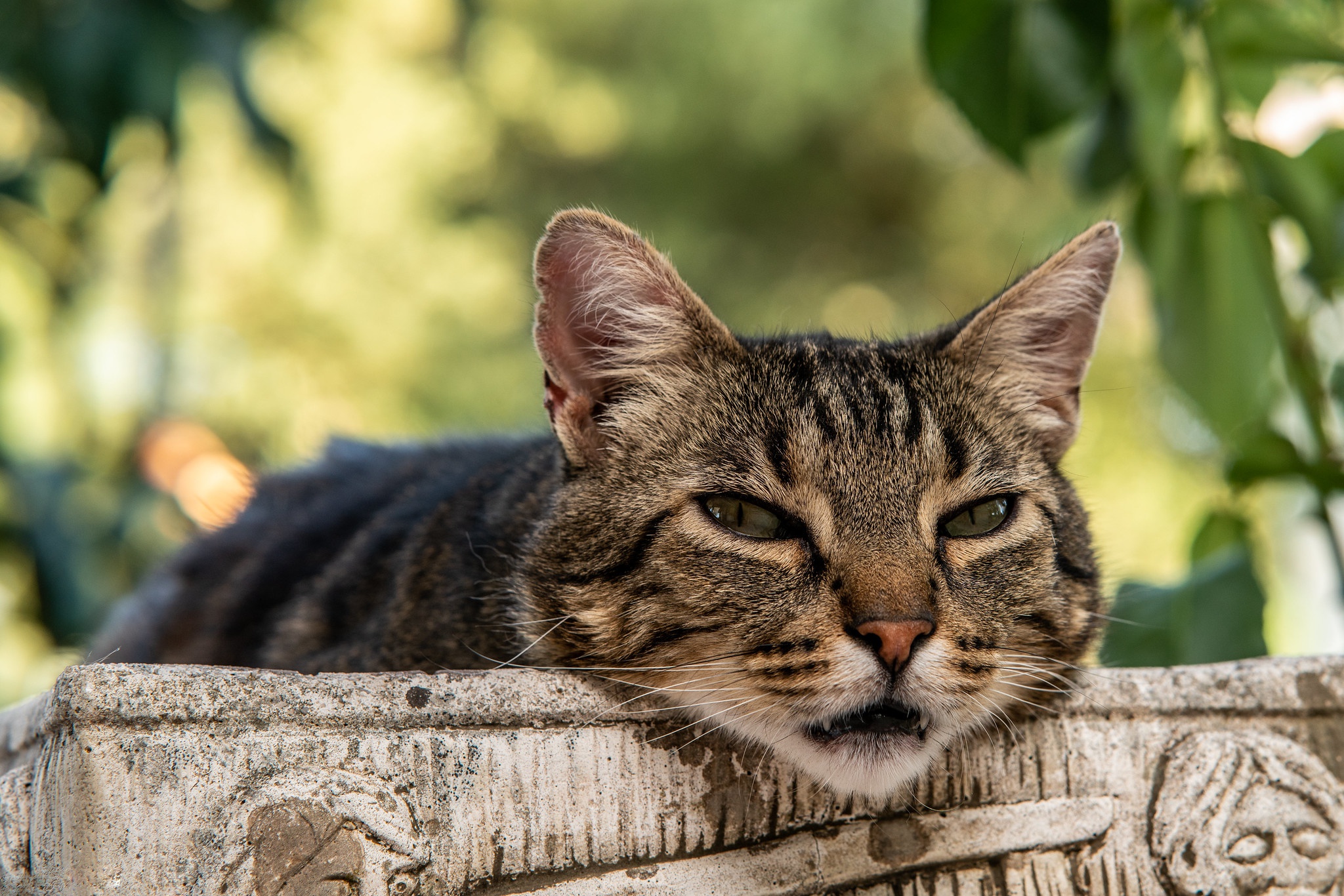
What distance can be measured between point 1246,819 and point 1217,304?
90 cm

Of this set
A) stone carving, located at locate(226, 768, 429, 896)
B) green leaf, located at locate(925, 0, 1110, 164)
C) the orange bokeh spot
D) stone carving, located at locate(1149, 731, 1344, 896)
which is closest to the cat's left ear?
green leaf, located at locate(925, 0, 1110, 164)

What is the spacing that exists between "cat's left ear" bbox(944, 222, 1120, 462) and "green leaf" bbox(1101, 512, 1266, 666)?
0.36 m

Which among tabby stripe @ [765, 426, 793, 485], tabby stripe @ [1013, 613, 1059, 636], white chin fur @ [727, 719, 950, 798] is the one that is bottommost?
white chin fur @ [727, 719, 950, 798]

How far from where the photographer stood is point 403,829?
4.35 ft

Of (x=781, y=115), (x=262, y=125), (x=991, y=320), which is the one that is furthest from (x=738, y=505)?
(x=781, y=115)

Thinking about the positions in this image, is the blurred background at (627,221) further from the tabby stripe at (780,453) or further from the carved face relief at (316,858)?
the carved face relief at (316,858)

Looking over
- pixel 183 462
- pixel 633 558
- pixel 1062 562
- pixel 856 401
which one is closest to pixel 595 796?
pixel 633 558

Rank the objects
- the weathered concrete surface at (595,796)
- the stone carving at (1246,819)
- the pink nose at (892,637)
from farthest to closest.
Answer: the stone carving at (1246,819), the pink nose at (892,637), the weathered concrete surface at (595,796)

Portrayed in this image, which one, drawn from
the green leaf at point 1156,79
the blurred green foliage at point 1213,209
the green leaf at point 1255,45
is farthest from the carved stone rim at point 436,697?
the green leaf at point 1255,45

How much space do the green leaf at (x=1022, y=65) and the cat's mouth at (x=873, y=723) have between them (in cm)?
102

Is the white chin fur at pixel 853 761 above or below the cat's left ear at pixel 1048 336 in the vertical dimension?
below

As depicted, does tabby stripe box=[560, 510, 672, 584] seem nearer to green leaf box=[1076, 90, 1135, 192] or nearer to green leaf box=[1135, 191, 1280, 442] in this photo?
green leaf box=[1135, 191, 1280, 442]

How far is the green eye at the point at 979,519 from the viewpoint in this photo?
1.81 m

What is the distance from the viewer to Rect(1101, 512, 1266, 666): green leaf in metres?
2.09
